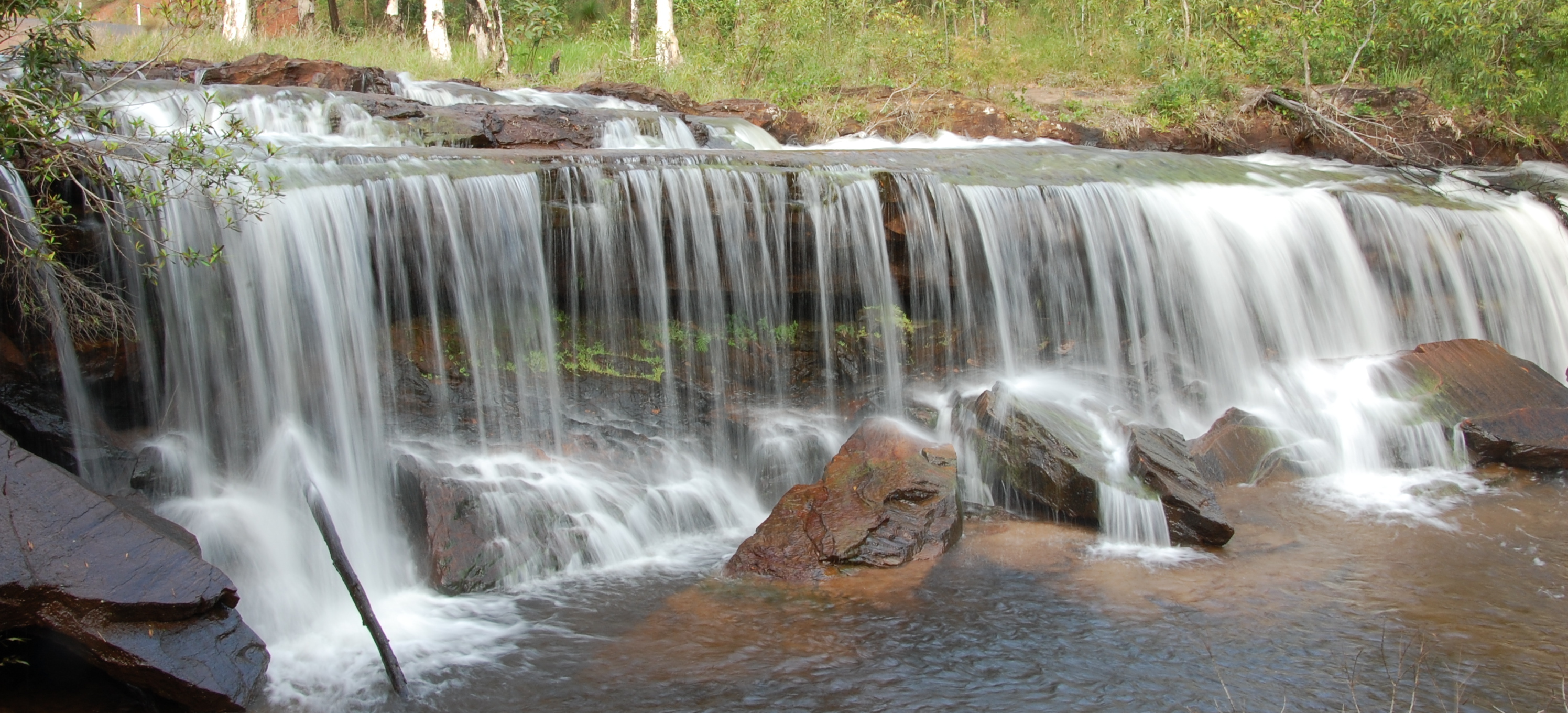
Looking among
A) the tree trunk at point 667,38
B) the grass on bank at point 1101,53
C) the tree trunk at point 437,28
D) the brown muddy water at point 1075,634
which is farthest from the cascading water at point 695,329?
the tree trunk at point 437,28

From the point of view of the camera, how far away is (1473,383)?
28.9 ft

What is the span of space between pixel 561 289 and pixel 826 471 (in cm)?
254

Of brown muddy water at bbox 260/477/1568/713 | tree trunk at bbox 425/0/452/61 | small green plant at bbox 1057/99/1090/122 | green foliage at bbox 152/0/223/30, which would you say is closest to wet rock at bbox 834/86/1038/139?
small green plant at bbox 1057/99/1090/122

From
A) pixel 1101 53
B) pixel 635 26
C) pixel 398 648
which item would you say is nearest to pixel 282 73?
pixel 635 26

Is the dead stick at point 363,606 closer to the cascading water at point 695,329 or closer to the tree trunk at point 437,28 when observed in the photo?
the cascading water at point 695,329

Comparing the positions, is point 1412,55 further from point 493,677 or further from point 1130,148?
point 493,677

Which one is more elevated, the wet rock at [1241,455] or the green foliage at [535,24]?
the green foliage at [535,24]

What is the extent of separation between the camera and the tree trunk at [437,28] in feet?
55.7

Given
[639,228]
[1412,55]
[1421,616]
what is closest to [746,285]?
[639,228]

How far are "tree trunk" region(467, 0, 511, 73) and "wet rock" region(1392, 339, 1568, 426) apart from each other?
1376 centimetres

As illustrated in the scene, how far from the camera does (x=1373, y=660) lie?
490cm

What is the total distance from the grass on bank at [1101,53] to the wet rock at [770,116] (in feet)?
2.92

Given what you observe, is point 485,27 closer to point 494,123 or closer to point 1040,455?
point 494,123

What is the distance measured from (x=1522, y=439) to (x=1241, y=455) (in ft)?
7.40
